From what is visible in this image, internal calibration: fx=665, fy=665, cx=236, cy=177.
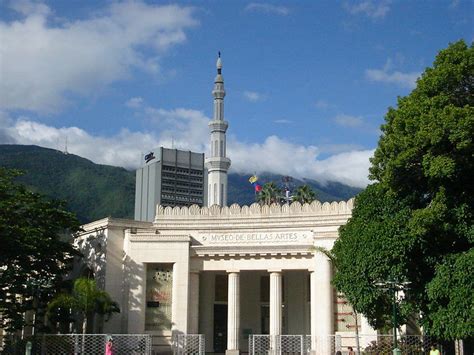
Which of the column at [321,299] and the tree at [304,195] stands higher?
the tree at [304,195]

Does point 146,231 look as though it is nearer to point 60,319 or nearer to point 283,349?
point 60,319

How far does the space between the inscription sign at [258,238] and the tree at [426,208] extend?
13.7m

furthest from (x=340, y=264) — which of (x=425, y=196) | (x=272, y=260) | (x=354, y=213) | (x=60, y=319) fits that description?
(x=60, y=319)

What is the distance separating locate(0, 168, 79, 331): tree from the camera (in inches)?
1534

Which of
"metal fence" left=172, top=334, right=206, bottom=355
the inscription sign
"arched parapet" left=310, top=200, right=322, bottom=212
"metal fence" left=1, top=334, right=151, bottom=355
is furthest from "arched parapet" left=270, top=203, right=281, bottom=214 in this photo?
"metal fence" left=1, top=334, right=151, bottom=355

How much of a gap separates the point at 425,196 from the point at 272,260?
51.6 ft

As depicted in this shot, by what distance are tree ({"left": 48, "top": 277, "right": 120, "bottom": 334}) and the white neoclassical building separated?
2.60 m

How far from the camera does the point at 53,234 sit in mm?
42312

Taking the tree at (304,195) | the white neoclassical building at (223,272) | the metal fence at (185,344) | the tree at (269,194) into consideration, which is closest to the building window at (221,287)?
the white neoclassical building at (223,272)

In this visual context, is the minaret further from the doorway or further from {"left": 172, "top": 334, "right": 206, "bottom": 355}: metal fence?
{"left": 172, "top": 334, "right": 206, "bottom": 355}: metal fence

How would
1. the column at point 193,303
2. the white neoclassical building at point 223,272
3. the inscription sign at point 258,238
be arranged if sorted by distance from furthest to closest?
the inscription sign at point 258,238
the column at point 193,303
the white neoclassical building at point 223,272

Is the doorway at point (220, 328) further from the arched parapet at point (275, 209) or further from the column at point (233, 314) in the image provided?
the arched parapet at point (275, 209)

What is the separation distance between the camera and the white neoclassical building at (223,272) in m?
43.9

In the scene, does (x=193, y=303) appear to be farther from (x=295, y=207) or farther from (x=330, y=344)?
(x=330, y=344)
